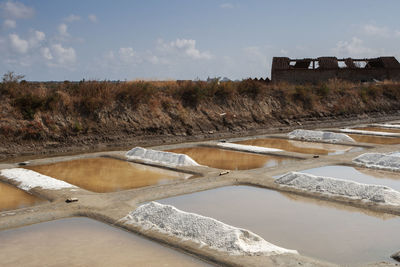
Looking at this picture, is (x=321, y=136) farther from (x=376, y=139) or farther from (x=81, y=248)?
(x=81, y=248)

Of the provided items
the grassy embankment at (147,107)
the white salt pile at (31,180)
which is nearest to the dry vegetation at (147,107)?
the grassy embankment at (147,107)

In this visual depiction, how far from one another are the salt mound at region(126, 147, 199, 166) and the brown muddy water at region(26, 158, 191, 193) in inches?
14.7

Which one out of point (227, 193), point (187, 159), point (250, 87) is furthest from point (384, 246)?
point (250, 87)

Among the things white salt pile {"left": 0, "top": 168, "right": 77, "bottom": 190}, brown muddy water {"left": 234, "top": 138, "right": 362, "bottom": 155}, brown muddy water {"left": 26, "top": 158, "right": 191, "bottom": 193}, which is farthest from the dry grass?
white salt pile {"left": 0, "top": 168, "right": 77, "bottom": 190}

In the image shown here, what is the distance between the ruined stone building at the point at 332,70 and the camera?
2894 centimetres

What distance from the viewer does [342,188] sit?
7230mm

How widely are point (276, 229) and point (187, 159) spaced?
14.3 ft

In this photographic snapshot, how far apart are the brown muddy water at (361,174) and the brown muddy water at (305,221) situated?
1.89 m

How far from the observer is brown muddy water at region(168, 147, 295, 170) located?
33.6 feet

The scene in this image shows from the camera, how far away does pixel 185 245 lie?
200 inches

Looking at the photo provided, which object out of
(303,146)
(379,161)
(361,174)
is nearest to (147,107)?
(303,146)

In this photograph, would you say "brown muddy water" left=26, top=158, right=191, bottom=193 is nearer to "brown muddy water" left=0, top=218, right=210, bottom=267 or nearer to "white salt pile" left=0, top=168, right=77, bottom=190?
"white salt pile" left=0, top=168, right=77, bottom=190

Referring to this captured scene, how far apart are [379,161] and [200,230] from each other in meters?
5.79

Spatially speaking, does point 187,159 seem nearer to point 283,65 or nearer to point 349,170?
point 349,170
